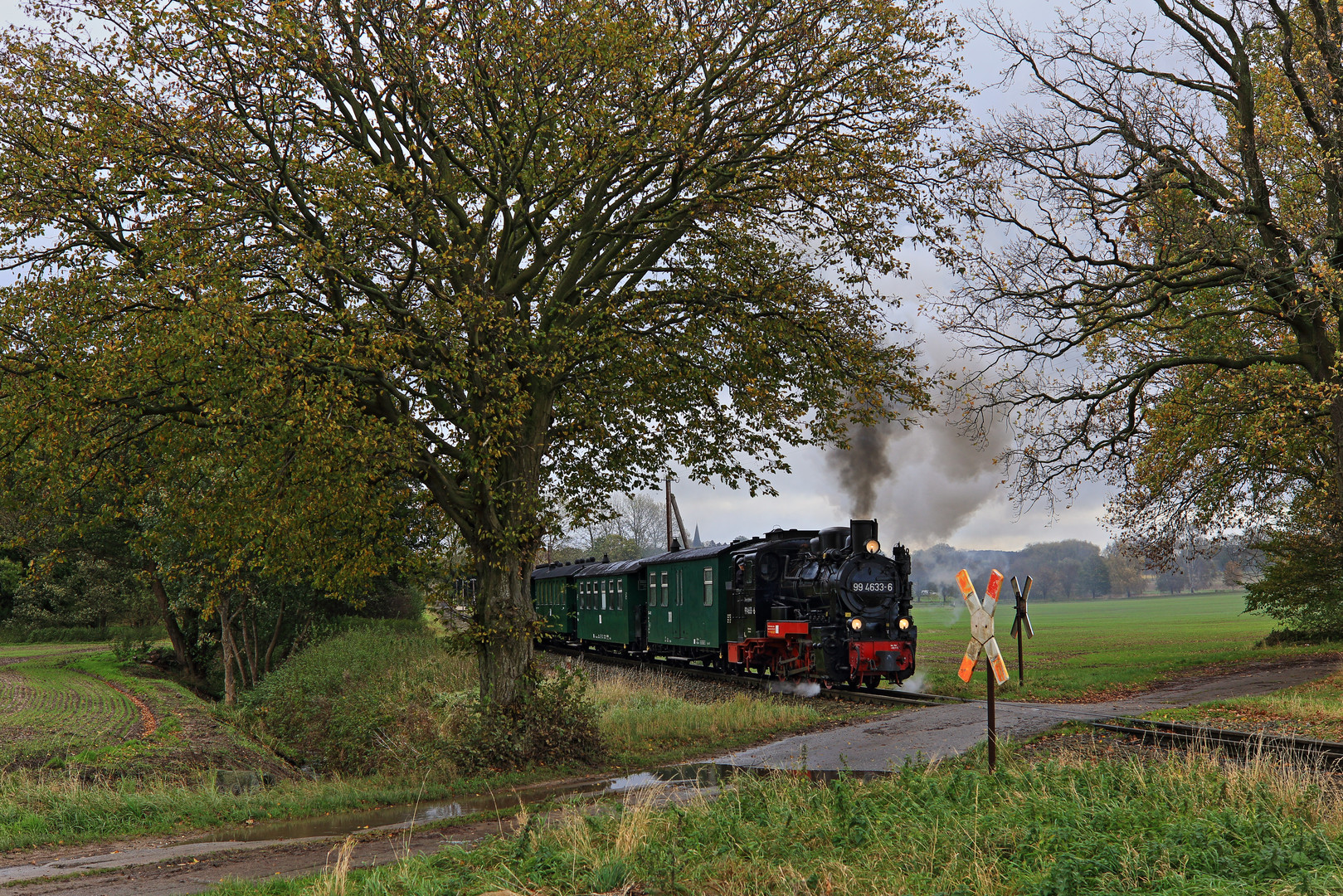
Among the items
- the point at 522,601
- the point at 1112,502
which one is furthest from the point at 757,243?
the point at 1112,502

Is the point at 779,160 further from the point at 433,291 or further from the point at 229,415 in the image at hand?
the point at 229,415

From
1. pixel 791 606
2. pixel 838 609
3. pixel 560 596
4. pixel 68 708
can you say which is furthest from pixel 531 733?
pixel 560 596

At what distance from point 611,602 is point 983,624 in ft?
72.0

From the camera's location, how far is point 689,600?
2441 centimetres

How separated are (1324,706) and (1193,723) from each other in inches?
112

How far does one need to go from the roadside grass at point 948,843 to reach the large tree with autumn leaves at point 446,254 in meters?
5.23

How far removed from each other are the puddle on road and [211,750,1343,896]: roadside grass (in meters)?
2.11

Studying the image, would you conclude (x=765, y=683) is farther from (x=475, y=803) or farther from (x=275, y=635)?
(x=275, y=635)

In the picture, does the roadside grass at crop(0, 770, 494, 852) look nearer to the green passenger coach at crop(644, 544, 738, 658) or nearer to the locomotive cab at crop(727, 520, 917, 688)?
the locomotive cab at crop(727, 520, 917, 688)

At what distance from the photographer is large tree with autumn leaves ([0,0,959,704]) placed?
435 inches

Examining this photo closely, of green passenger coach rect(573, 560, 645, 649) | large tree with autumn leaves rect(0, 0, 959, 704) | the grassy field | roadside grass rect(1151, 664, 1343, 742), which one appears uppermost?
large tree with autumn leaves rect(0, 0, 959, 704)

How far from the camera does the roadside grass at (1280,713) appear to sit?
40.5 ft

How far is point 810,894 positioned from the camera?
241 inches

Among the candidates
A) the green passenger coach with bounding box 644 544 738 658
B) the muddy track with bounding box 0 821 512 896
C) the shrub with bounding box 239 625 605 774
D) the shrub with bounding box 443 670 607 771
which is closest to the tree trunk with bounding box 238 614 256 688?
the shrub with bounding box 239 625 605 774
